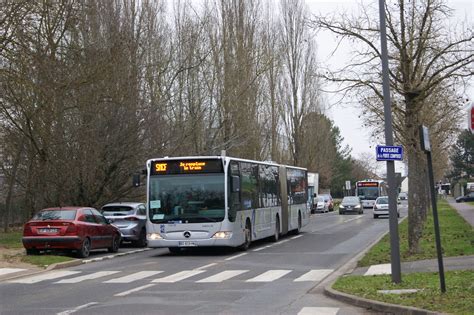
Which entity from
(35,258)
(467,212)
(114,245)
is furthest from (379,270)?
(467,212)

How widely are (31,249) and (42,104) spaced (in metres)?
7.34

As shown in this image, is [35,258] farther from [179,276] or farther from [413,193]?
[413,193]

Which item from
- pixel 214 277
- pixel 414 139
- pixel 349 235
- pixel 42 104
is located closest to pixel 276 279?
pixel 214 277

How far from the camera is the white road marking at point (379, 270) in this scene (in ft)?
50.8

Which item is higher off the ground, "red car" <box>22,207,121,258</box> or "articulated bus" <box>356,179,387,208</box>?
"articulated bus" <box>356,179,387,208</box>

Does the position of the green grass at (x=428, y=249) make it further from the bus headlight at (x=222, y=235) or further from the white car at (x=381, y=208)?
the white car at (x=381, y=208)

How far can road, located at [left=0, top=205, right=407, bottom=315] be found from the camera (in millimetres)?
11539

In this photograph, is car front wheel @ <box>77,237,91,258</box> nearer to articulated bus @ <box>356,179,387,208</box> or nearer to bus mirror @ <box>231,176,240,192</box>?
bus mirror @ <box>231,176,240,192</box>

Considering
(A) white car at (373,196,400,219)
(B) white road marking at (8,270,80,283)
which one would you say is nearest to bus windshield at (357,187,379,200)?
(A) white car at (373,196,400,219)

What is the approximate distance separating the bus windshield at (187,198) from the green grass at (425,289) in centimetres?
745

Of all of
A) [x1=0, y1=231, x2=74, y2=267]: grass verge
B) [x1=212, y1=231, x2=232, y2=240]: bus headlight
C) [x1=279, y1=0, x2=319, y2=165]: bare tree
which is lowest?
[x1=0, y1=231, x2=74, y2=267]: grass verge

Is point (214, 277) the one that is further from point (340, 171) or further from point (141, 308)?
point (340, 171)

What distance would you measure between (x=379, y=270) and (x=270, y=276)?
8.20ft

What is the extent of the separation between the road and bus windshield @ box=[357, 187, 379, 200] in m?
50.9
